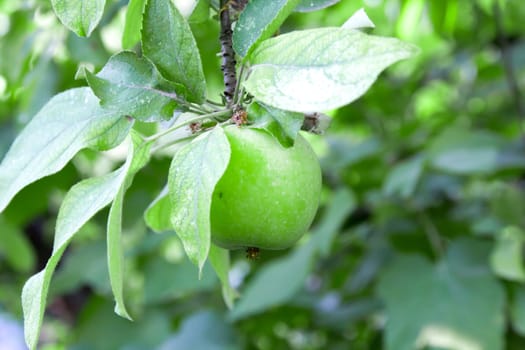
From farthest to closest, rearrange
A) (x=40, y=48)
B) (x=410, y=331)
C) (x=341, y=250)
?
(x=341, y=250) < (x=410, y=331) < (x=40, y=48)

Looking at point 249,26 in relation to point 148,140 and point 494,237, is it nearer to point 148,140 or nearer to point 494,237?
point 148,140

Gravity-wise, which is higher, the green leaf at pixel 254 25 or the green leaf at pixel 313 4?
the green leaf at pixel 254 25

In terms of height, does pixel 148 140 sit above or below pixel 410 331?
above

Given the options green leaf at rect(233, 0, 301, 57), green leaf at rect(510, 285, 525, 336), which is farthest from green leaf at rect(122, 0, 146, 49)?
green leaf at rect(510, 285, 525, 336)

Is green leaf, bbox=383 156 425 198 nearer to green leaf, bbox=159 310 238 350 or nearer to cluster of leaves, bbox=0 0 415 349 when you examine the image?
green leaf, bbox=159 310 238 350

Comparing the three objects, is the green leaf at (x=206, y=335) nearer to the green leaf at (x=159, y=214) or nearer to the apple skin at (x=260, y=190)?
the green leaf at (x=159, y=214)

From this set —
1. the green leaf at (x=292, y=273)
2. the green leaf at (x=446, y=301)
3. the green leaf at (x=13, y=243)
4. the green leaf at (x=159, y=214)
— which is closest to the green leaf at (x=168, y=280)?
the green leaf at (x=292, y=273)

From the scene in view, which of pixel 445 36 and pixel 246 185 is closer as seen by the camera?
pixel 246 185

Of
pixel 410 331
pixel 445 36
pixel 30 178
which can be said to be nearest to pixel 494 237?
pixel 410 331
